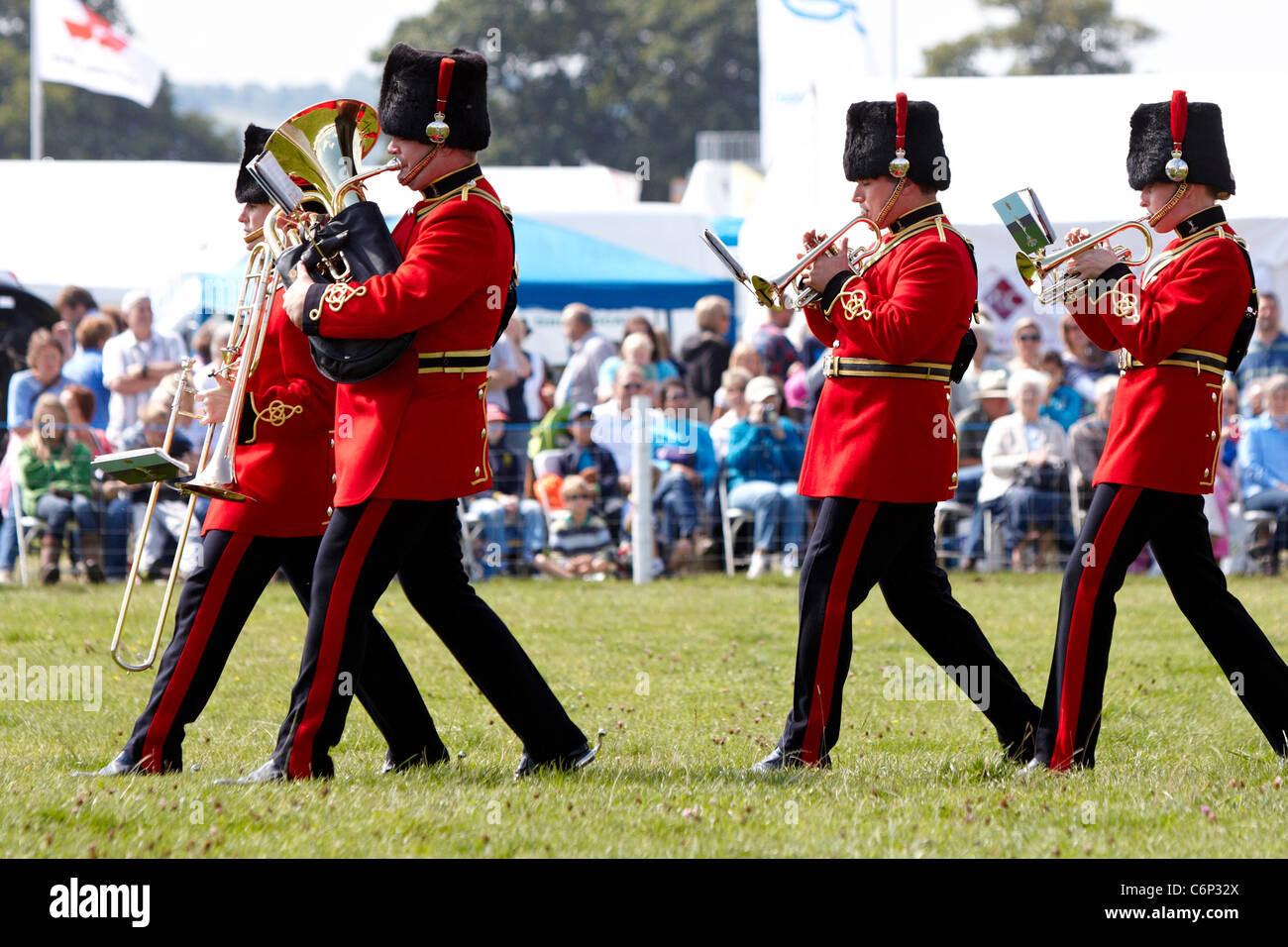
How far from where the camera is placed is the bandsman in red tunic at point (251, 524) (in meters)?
5.66

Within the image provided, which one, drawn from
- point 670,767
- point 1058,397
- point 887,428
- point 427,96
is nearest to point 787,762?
point 670,767

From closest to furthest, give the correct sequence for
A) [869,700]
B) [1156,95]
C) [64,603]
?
[869,700]
[64,603]
[1156,95]

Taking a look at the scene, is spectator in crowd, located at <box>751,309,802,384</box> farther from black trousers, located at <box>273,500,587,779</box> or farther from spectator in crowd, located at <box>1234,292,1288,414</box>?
black trousers, located at <box>273,500,587,779</box>

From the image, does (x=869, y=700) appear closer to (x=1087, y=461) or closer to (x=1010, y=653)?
(x=1010, y=653)

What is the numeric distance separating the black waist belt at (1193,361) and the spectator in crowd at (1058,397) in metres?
7.03

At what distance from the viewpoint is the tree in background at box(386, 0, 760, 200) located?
65.2 m

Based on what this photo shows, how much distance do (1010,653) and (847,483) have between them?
3.49 meters

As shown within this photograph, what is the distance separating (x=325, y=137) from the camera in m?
5.43

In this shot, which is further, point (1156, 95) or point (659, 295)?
point (659, 295)

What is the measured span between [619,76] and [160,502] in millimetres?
55612

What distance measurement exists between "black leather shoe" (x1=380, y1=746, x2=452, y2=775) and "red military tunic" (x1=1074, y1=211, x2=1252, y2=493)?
2.23 metres

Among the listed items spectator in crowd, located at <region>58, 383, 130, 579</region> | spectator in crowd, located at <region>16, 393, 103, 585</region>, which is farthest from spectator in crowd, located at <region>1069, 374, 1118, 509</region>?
spectator in crowd, located at <region>16, 393, 103, 585</region>

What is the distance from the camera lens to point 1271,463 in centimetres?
1231

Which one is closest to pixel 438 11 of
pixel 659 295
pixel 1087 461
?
pixel 659 295
